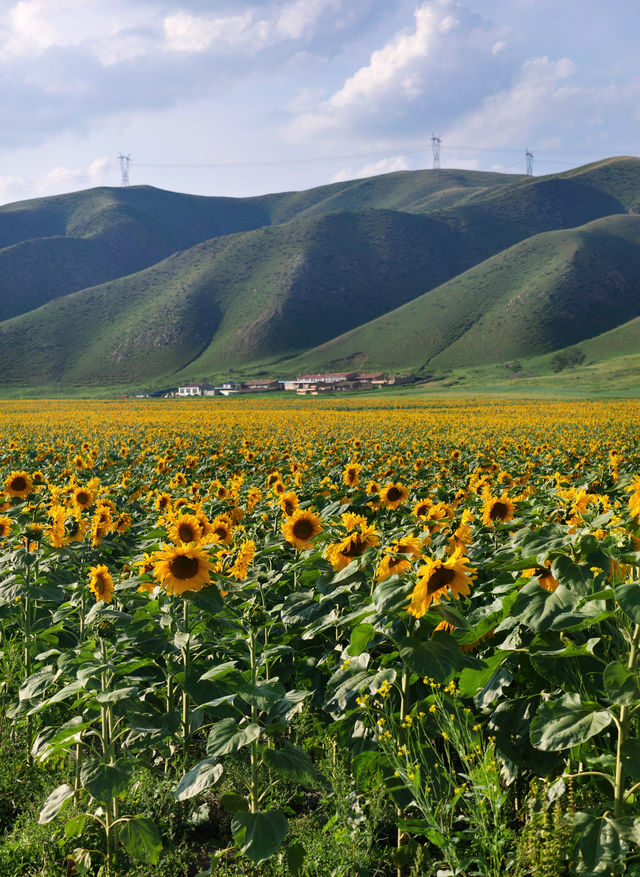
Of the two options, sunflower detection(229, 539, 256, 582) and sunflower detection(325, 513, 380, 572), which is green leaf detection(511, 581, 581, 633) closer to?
sunflower detection(325, 513, 380, 572)

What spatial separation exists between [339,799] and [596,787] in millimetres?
1447

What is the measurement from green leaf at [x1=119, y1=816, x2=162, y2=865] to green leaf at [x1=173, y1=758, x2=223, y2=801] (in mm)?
297

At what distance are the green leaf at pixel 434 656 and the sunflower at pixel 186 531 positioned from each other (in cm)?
187

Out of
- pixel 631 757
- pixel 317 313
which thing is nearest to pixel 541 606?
pixel 631 757

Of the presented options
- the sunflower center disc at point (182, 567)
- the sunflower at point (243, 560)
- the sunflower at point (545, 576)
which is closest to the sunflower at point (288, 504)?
the sunflower at point (243, 560)

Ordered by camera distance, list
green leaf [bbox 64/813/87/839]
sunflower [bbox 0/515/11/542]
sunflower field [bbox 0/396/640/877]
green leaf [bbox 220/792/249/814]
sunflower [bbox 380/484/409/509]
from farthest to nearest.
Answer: sunflower [bbox 380/484/409/509] → sunflower [bbox 0/515/11/542] → green leaf [bbox 220/792/249/814] → green leaf [bbox 64/813/87/839] → sunflower field [bbox 0/396/640/877]

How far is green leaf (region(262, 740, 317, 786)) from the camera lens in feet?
11.7

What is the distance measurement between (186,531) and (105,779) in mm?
1747

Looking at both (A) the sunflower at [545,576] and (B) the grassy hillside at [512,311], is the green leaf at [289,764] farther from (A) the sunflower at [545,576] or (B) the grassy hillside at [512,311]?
(B) the grassy hillside at [512,311]

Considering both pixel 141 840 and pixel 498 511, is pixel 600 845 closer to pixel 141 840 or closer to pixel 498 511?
pixel 141 840

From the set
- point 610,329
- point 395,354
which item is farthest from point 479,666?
point 610,329

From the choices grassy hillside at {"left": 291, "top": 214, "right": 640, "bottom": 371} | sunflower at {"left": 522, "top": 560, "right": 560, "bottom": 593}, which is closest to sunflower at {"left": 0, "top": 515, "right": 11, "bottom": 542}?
sunflower at {"left": 522, "top": 560, "right": 560, "bottom": 593}

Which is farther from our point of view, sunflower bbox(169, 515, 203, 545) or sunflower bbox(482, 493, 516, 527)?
sunflower bbox(482, 493, 516, 527)

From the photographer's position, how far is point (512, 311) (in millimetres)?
149125
